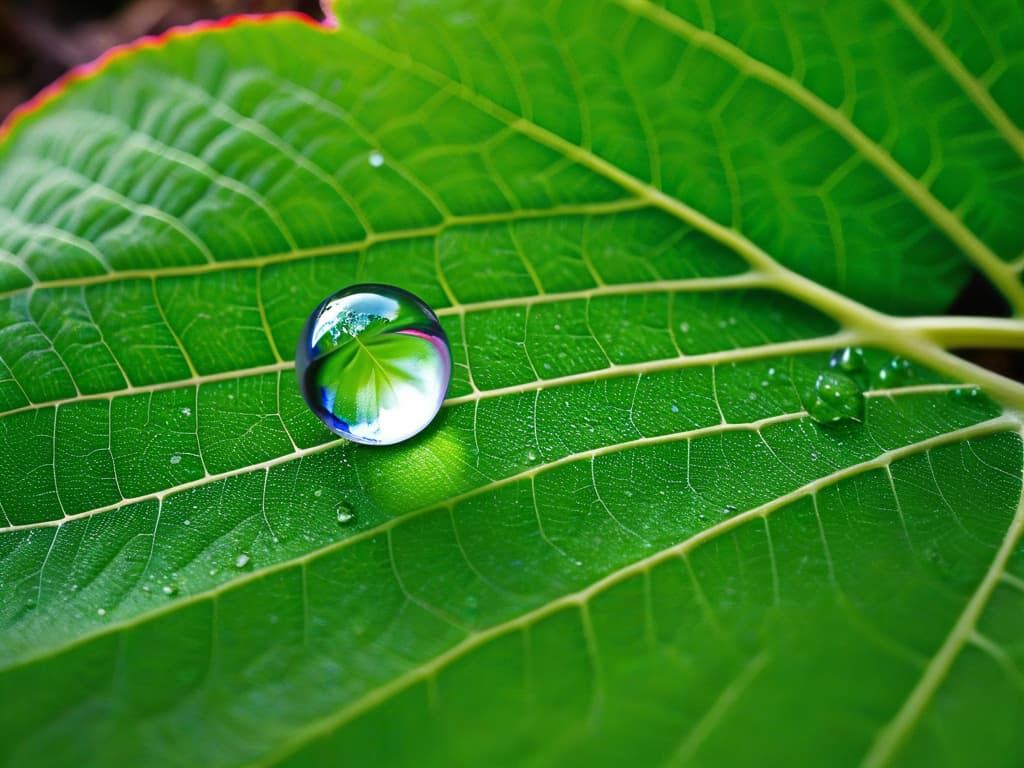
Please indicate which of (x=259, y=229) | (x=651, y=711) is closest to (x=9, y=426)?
(x=259, y=229)

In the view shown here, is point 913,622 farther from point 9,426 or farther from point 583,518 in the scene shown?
point 9,426

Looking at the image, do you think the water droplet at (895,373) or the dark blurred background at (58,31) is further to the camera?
the dark blurred background at (58,31)

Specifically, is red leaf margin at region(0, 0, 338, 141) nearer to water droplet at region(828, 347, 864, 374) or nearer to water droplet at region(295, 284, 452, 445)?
water droplet at region(295, 284, 452, 445)

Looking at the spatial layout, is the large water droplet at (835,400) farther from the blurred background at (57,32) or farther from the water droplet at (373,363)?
the blurred background at (57,32)

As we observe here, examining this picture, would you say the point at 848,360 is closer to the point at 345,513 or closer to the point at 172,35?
the point at 345,513

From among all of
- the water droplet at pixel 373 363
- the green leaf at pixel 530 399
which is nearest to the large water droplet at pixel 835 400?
Answer: the green leaf at pixel 530 399

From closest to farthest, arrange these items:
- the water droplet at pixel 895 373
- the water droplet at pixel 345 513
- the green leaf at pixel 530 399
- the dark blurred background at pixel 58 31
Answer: the green leaf at pixel 530 399, the water droplet at pixel 345 513, the water droplet at pixel 895 373, the dark blurred background at pixel 58 31

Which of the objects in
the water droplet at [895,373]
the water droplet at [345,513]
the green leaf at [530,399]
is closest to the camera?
the green leaf at [530,399]
